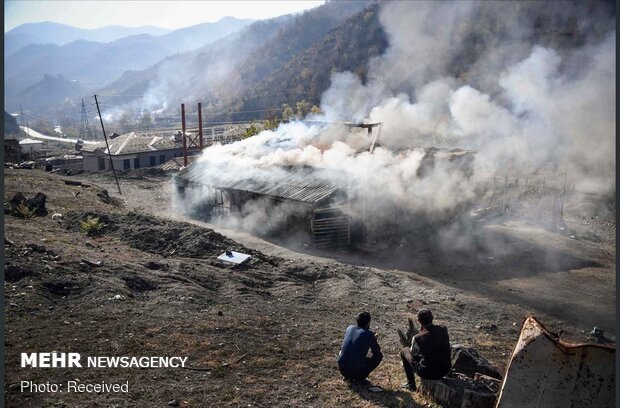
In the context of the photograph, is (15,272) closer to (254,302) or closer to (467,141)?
(254,302)

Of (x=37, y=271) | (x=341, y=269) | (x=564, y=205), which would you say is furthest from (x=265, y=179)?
(x=564, y=205)

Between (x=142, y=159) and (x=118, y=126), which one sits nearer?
(x=142, y=159)

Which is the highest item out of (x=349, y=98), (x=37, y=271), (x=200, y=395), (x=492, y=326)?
(x=349, y=98)

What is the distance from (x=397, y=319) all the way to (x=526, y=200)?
17.9 metres

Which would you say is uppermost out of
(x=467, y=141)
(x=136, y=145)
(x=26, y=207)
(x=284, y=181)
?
(x=136, y=145)

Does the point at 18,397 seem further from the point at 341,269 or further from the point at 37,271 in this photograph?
the point at 341,269

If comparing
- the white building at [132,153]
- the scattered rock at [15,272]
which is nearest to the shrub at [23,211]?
the scattered rock at [15,272]

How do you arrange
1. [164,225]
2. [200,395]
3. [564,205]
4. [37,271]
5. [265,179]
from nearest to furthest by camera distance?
1. [200,395]
2. [37,271]
3. [164,225]
4. [265,179]
5. [564,205]

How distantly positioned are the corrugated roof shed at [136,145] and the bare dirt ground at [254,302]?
28988 mm

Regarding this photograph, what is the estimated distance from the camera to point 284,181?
22609 millimetres

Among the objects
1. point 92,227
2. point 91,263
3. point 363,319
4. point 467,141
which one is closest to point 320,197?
point 92,227

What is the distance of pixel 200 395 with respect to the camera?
23.2ft

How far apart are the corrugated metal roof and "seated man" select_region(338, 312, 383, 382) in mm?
11901

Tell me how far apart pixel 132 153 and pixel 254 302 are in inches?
1595
